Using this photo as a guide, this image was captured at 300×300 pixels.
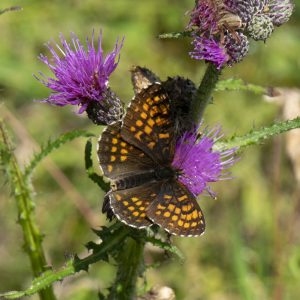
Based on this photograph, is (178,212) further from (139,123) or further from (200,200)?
(200,200)

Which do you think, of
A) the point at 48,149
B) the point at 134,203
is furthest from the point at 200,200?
the point at 134,203

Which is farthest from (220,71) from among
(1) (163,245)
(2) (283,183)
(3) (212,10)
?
(2) (283,183)

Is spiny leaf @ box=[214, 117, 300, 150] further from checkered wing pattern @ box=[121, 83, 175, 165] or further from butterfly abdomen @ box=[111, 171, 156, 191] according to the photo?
butterfly abdomen @ box=[111, 171, 156, 191]

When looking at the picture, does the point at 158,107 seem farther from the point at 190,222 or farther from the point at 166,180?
the point at 190,222

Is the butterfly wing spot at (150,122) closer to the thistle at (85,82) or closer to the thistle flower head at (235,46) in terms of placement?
the thistle at (85,82)

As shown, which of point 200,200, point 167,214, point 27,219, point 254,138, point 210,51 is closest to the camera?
point 210,51

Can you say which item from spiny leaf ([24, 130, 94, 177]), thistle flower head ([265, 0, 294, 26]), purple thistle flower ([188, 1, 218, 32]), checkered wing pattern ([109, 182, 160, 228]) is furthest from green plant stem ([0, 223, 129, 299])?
thistle flower head ([265, 0, 294, 26])
